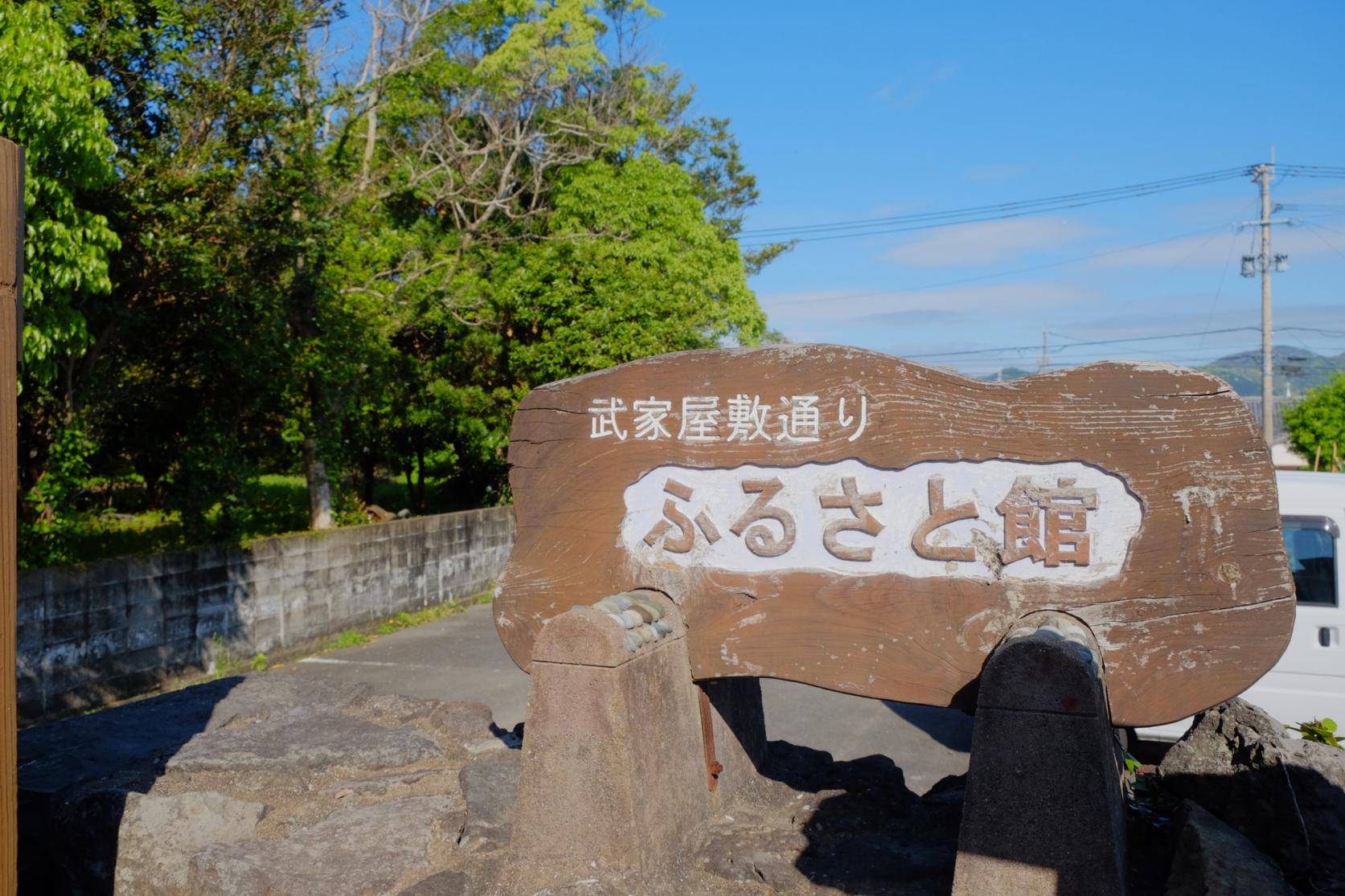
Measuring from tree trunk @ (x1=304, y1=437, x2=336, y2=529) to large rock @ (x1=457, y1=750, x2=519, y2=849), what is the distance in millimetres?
7915

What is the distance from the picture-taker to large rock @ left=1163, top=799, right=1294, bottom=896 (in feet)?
10.7

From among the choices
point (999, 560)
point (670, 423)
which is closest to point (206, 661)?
point (670, 423)

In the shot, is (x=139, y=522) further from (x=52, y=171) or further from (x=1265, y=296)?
(x=1265, y=296)

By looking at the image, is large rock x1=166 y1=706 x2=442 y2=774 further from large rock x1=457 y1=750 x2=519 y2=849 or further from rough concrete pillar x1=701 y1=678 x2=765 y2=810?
rough concrete pillar x1=701 y1=678 x2=765 y2=810

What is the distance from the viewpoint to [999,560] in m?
3.99

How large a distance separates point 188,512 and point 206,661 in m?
1.38

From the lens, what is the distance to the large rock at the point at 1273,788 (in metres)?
3.88

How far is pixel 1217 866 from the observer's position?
3346 mm

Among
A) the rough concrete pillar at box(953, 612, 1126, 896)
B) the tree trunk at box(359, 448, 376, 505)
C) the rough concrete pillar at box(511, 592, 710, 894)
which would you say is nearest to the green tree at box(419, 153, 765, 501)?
the tree trunk at box(359, 448, 376, 505)

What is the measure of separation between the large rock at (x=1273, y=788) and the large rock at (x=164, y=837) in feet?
13.2

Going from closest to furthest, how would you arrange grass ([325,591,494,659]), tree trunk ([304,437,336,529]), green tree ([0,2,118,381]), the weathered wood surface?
1. the weathered wood surface
2. green tree ([0,2,118,381])
3. grass ([325,591,494,659])
4. tree trunk ([304,437,336,529])

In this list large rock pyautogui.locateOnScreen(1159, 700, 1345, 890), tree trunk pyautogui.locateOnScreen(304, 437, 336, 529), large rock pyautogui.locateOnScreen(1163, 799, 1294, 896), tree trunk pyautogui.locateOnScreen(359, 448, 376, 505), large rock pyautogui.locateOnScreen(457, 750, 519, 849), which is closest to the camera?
large rock pyautogui.locateOnScreen(1163, 799, 1294, 896)

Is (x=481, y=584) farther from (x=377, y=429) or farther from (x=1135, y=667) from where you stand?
(x=1135, y=667)

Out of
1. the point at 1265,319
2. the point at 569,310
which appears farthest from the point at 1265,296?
the point at 569,310
